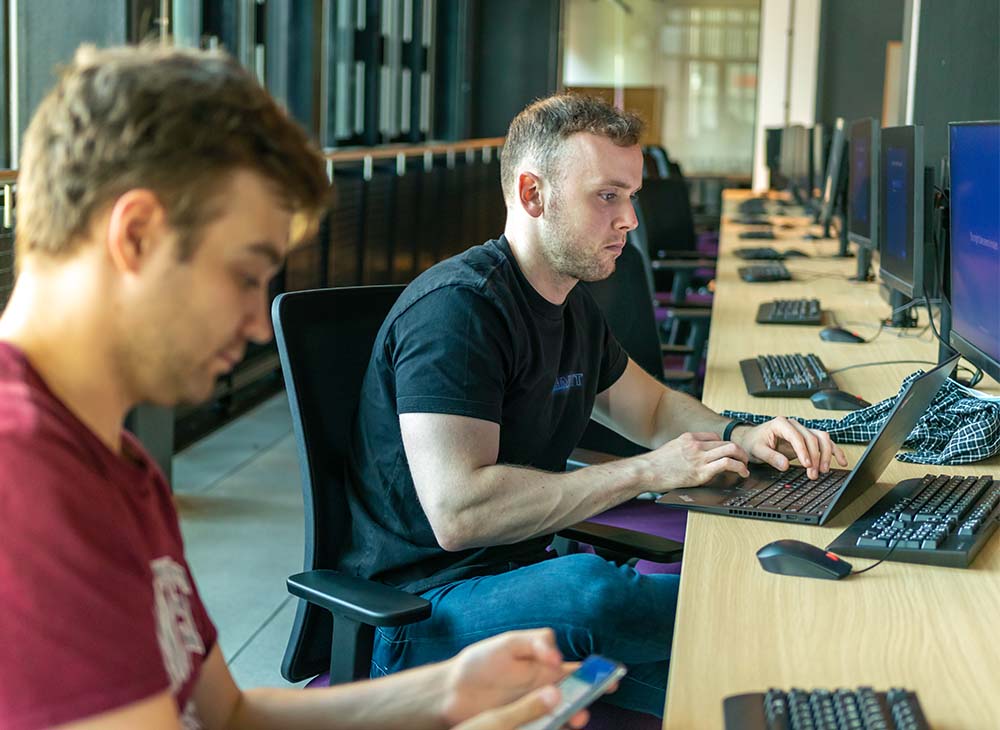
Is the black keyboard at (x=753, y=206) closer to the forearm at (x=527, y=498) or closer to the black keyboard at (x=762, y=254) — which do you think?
the black keyboard at (x=762, y=254)

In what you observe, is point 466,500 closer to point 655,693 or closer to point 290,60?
point 655,693

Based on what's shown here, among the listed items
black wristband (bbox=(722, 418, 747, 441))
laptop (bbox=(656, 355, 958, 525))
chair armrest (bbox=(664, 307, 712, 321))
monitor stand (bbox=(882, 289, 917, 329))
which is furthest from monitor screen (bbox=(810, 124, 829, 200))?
laptop (bbox=(656, 355, 958, 525))

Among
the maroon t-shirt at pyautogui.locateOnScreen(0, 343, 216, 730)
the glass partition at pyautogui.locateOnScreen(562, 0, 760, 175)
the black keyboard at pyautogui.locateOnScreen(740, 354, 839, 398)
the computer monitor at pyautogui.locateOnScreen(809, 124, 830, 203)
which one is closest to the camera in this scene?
the maroon t-shirt at pyautogui.locateOnScreen(0, 343, 216, 730)

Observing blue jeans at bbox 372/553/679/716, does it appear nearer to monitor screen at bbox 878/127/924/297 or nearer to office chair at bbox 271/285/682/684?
office chair at bbox 271/285/682/684

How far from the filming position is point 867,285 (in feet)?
14.6

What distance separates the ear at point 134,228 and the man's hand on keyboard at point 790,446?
4.07ft

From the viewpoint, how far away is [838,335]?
3234mm

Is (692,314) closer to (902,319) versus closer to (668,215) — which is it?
(902,319)

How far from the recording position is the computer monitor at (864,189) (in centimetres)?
378

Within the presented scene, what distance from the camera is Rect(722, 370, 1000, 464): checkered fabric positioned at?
1934 mm

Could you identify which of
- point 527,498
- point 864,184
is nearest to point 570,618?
point 527,498

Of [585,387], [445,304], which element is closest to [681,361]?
[585,387]

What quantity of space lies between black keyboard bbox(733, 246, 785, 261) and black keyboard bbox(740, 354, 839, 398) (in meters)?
2.51

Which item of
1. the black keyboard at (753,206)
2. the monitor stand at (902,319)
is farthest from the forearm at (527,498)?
the black keyboard at (753,206)
